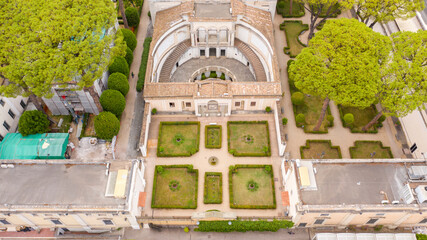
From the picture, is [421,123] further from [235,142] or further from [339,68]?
[235,142]

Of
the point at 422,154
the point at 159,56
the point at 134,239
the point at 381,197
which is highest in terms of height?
the point at 159,56

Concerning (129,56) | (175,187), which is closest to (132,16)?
(129,56)

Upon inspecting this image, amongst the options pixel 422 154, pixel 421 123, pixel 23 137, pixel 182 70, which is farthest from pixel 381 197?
pixel 23 137

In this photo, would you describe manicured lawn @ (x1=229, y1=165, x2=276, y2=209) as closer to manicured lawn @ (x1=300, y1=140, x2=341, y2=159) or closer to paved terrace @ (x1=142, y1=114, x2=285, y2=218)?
paved terrace @ (x1=142, y1=114, x2=285, y2=218)

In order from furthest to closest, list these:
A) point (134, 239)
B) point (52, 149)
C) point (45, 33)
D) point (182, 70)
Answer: point (182, 70), point (52, 149), point (134, 239), point (45, 33)

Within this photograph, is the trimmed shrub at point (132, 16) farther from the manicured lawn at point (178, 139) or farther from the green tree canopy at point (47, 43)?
the manicured lawn at point (178, 139)

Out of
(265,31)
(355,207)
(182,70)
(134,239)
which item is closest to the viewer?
(355,207)

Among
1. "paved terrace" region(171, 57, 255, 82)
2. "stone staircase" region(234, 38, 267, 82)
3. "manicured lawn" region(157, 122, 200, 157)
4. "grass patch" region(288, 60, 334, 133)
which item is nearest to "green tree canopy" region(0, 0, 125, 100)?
"manicured lawn" region(157, 122, 200, 157)
